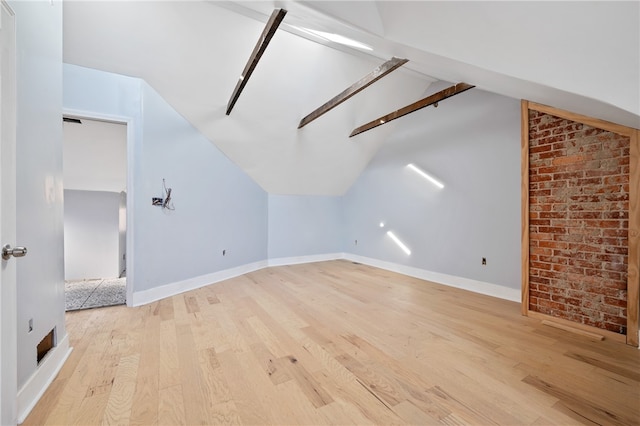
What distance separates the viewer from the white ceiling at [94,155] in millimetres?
4203

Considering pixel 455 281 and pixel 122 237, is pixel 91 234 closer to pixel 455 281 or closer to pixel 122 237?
pixel 122 237

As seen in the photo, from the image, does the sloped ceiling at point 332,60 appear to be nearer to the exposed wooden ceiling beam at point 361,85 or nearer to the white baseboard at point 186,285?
the exposed wooden ceiling beam at point 361,85

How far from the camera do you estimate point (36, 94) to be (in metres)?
1.69

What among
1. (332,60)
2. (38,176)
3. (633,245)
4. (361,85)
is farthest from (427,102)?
(38,176)

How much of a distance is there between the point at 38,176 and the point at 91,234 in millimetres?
5874

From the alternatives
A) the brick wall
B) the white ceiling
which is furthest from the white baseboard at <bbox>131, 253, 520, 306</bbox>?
the white ceiling

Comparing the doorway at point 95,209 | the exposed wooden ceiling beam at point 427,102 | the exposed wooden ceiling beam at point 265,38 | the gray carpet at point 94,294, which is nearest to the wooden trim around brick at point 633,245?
the exposed wooden ceiling beam at point 427,102

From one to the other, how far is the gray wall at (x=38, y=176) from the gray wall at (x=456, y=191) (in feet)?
14.6

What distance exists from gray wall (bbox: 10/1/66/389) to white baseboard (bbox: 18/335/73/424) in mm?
51

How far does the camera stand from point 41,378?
1.63m

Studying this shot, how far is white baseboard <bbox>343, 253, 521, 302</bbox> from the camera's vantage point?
11.0ft

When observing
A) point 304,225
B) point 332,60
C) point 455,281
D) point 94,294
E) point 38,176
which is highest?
point 332,60

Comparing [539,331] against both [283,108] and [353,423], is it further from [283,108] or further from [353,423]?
[283,108]

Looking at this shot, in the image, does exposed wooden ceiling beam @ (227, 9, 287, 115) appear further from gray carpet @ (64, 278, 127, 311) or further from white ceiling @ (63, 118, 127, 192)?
gray carpet @ (64, 278, 127, 311)
